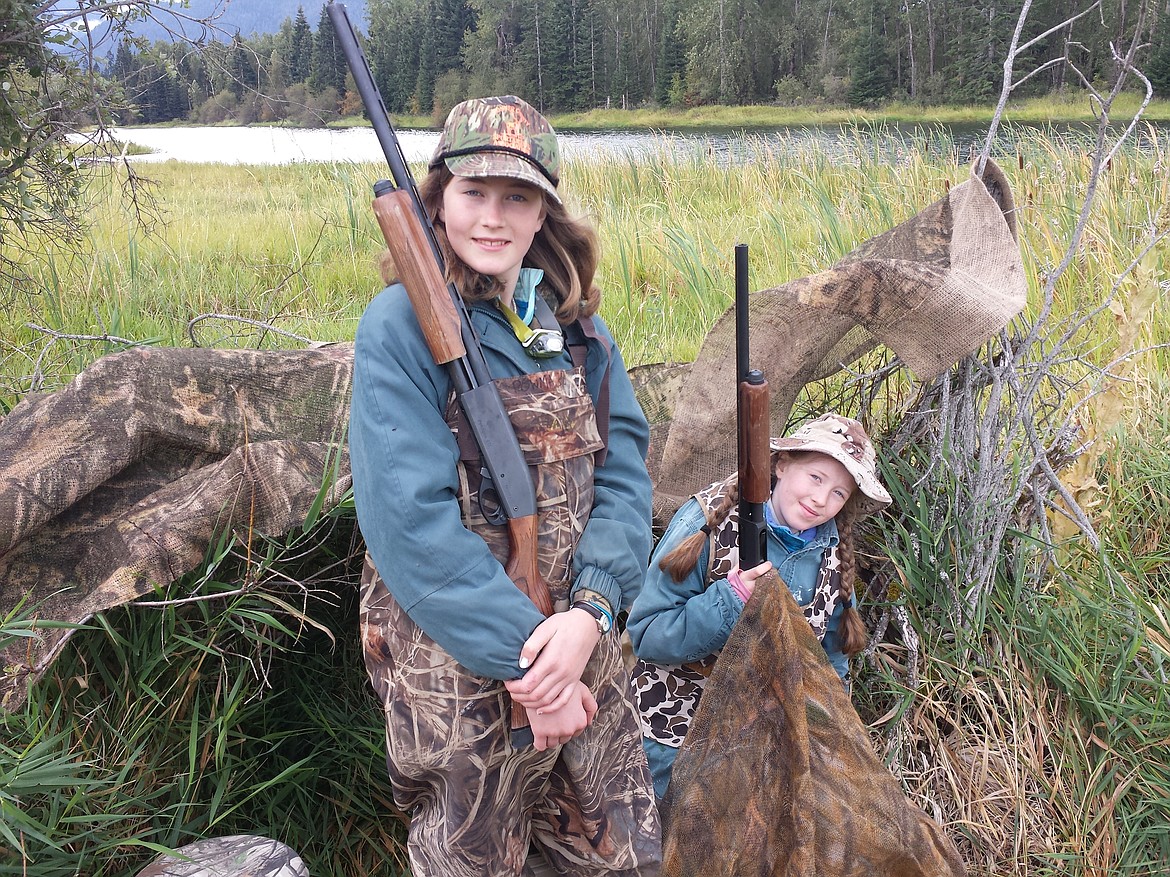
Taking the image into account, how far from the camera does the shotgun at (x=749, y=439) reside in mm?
2098

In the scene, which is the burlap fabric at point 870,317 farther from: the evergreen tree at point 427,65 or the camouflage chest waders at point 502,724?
the evergreen tree at point 427,65

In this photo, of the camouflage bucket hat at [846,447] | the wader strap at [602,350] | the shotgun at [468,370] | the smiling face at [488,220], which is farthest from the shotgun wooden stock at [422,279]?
the camouflage bucket hat at [846,447]

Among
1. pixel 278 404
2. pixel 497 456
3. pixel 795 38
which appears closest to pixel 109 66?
pixel 278 404

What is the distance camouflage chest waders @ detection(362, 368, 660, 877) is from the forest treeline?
24286mm

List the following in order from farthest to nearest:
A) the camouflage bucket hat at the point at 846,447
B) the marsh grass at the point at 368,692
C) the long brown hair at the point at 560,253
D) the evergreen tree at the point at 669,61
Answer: the evergreen tree at the point at 669,61 → the camouflage bucket hat at the point at 846,447 → the marsh grass at the point at 368,692 → the long brown hair at the point at 560,253

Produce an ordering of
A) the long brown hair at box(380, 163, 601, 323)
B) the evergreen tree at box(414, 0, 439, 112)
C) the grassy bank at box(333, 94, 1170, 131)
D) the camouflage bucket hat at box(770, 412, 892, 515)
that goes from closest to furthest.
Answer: the long brown hair at box(380, 163, 601, 323)
the camouflage bucket hat at box(770, 412, 892, 515)
the evergreen tree at box(414, 0, 439, 112)
the grassy bank at box(333, 94, 1170, 131)

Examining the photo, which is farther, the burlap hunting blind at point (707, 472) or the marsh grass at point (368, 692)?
the marsh grass at point (368, 692)

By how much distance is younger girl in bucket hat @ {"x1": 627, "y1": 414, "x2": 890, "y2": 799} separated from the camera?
2.42 m

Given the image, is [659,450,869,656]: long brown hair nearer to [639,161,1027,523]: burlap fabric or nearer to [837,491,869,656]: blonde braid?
[837,491,869,656]: blonde braid

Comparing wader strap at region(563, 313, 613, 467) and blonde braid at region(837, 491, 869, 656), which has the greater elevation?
Result: wader strap at region(563, 313, 613, 467)

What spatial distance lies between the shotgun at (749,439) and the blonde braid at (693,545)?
157mm

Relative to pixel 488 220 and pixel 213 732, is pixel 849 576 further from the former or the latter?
pixel 213 732

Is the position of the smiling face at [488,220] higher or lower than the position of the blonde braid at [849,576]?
higher

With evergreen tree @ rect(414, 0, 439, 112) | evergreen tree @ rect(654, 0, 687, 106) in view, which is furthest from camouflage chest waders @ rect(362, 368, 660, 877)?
evergreen tree @ rect(654, 0, 687, 106)
